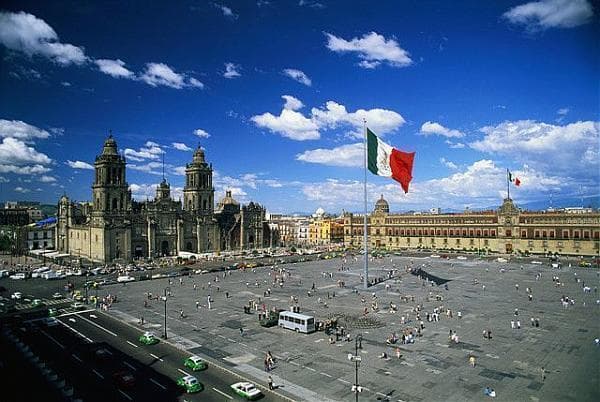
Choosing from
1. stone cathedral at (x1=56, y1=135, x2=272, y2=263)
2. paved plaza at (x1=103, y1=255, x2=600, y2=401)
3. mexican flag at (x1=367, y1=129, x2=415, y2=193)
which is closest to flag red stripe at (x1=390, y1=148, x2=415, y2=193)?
mexican flag at (x1=367, y1=129, x2=415, y2=193)

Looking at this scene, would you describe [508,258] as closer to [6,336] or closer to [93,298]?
[93,298]

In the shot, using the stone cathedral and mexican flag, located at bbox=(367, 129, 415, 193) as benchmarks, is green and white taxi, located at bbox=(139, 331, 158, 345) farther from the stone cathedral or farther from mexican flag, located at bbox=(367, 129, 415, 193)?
the stone cathedral

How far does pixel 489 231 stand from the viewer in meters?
114

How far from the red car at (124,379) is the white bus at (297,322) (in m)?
16.4

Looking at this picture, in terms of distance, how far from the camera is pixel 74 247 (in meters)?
105

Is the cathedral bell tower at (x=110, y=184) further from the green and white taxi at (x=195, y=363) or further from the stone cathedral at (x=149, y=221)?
the green and white taxi at (x=195, y=363)

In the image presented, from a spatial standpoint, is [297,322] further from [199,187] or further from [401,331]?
[199,187]

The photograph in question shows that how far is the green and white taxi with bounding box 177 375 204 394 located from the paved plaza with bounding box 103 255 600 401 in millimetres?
4099

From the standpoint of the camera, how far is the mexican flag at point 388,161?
46.5 metres

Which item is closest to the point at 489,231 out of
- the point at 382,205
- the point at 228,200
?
the point at 382,205

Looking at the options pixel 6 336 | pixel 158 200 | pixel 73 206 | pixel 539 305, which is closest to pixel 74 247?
pixel 73 206

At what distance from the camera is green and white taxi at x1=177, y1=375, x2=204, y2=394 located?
2627cm

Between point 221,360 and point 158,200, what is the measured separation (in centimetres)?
7894

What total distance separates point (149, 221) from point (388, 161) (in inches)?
2687
